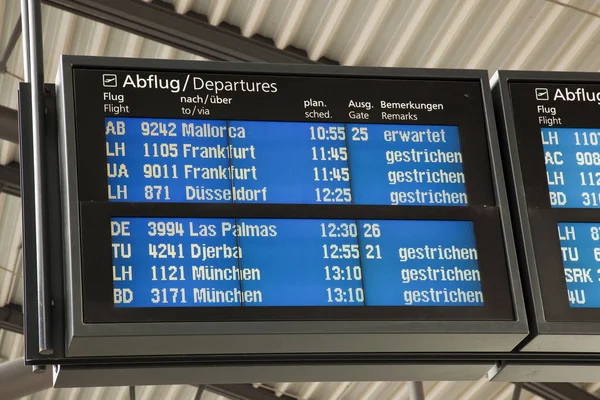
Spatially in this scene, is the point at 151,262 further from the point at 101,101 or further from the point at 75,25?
the point at 75,25

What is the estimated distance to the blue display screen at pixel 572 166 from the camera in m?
6.38

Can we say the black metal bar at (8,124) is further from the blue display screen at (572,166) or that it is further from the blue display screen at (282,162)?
the blue display screen at (572,166)

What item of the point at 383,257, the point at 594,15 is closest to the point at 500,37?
the point at 594,15

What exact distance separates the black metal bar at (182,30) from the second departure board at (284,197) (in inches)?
265

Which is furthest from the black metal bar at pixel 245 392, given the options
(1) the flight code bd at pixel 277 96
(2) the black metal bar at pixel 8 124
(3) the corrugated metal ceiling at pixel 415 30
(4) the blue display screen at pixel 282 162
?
(4) the blue display screen at pixel 282 162

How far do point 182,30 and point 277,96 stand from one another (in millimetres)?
7250

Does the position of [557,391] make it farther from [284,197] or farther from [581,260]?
[284,197]

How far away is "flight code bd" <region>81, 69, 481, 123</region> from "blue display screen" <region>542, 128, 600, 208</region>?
487 millimetres

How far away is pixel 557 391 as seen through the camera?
18.0 m

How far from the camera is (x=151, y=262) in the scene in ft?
18.5

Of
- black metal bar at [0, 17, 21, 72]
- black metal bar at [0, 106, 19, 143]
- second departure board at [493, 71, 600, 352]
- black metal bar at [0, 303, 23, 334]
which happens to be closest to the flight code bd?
second departure board at [493, 71, 600, 352]

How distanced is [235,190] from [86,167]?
0.74 meters

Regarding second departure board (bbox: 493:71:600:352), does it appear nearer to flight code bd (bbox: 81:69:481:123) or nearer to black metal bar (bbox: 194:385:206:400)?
flight code bd (bbox: 81:69:481:123)

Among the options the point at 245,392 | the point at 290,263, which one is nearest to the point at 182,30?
the point at 290,263
